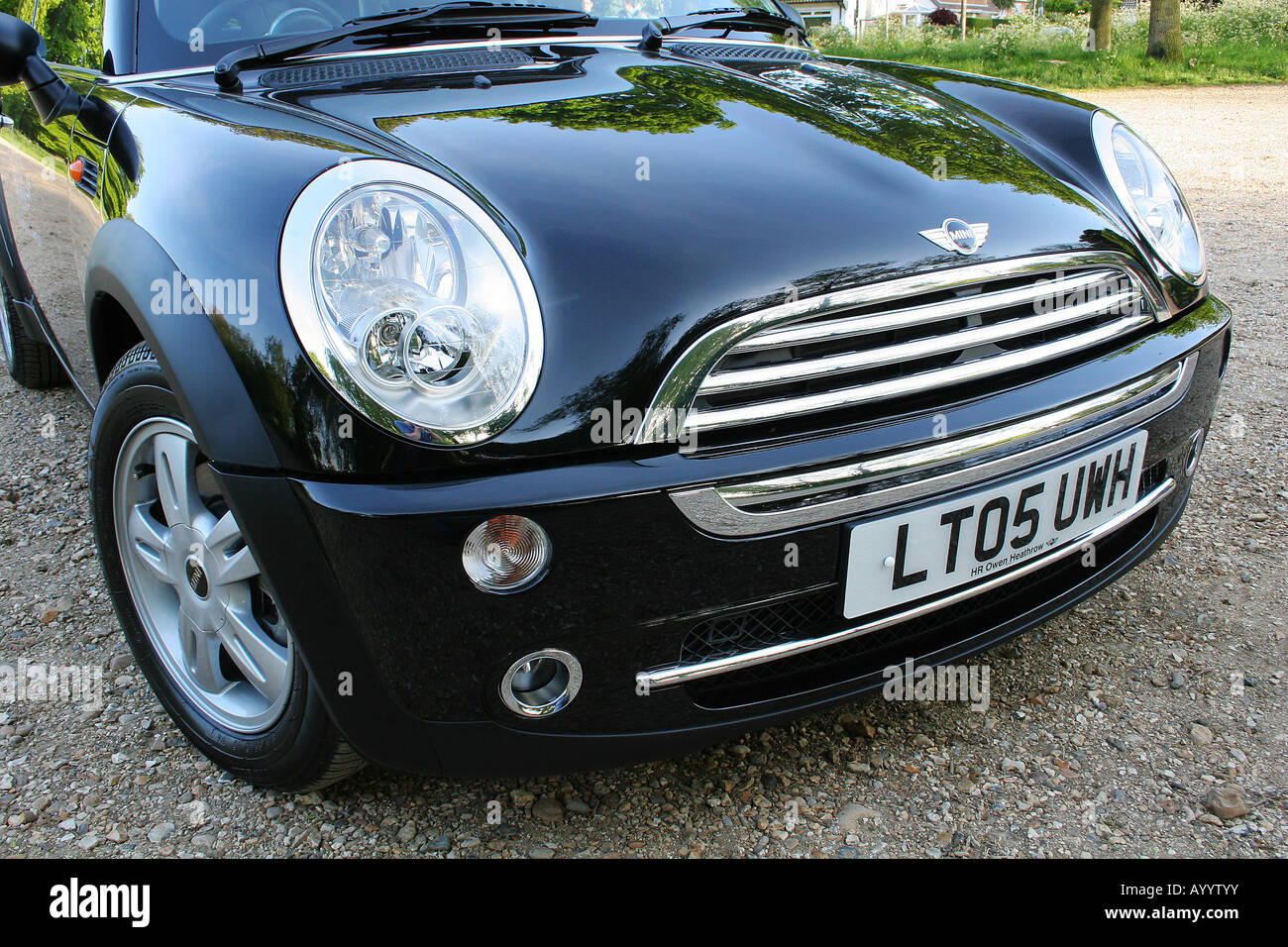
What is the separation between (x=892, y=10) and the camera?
45625mm

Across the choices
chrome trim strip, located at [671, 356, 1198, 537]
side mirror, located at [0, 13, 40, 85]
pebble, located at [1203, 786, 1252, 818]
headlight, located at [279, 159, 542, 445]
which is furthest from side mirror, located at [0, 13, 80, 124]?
pebble, located at [1203, 786, 1252, 818]

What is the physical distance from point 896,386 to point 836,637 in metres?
0.37

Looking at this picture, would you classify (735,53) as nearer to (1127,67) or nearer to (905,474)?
(905,474)

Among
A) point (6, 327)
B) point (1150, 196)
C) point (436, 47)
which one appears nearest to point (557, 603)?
point (436, 47)

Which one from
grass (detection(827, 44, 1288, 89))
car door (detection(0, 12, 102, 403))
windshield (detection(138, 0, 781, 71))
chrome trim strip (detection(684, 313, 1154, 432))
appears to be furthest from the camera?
grass (detection(827, 44, 1288, 89))

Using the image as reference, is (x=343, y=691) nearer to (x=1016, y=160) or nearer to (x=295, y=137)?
(x=295, y=137)

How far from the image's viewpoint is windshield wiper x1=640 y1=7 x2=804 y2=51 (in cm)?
235

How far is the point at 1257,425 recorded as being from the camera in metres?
3.09

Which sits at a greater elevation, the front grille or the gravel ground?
the front grille

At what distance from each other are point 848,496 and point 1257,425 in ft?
7.59

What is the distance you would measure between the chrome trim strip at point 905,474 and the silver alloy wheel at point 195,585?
2.17 feet

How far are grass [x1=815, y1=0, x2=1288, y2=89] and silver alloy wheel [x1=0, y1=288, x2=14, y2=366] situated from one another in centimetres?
964

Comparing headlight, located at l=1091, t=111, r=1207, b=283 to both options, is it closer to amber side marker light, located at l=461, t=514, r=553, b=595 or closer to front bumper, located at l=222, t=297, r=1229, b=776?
front bumper, located at l=222, t=297, r=1229, b=776
